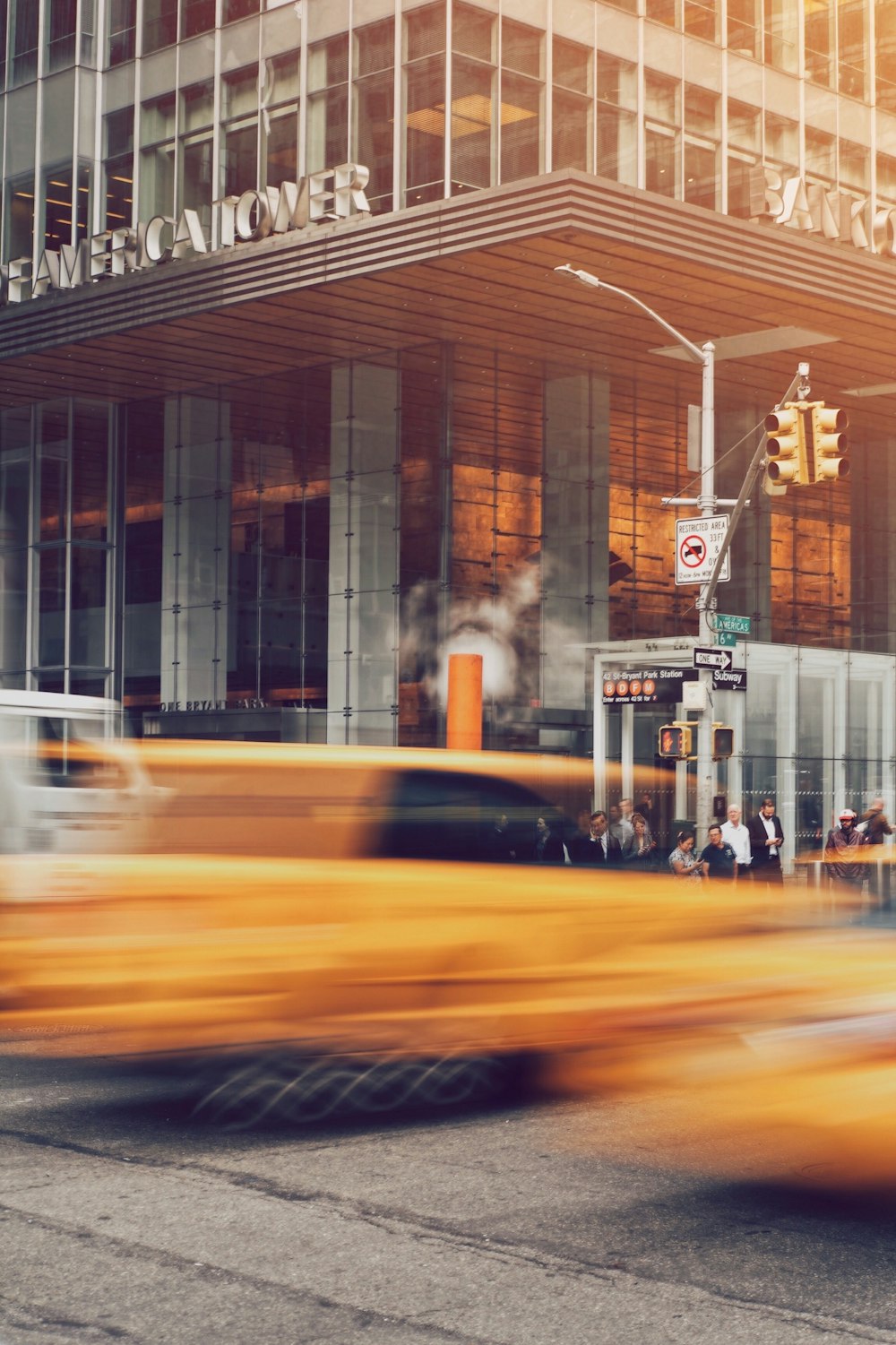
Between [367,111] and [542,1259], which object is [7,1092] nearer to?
[542,1259]

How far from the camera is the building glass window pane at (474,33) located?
82.7ft

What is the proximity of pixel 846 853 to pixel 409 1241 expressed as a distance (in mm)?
12818

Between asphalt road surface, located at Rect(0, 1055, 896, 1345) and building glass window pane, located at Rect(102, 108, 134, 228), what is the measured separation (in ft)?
80.2

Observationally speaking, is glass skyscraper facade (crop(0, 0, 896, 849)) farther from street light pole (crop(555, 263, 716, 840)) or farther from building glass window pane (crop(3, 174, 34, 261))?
street light pole (crop(555, 263, 716, 840))

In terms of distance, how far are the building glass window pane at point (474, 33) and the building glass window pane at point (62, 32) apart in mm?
9372

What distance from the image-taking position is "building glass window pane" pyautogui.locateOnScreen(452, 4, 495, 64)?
2520cm

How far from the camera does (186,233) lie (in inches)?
1074

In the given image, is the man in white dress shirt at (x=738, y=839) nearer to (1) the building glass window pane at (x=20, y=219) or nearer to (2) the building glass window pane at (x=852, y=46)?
(2) the building glass window pane at (x=852, y=46)

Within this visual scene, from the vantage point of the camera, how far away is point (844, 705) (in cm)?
2938

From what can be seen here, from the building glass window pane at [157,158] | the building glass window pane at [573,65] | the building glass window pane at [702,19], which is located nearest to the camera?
the building glass window pane at [573,65]

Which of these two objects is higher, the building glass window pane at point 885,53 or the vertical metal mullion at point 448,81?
the building glass window pane at point 885,53

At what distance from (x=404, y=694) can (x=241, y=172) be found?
936 cm

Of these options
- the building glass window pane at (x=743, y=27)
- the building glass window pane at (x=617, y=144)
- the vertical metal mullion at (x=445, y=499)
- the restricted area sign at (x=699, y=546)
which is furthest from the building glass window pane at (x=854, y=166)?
the restricted area sign at (x=699, y=546)

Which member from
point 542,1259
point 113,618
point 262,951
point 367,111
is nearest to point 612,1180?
point 542,1259
